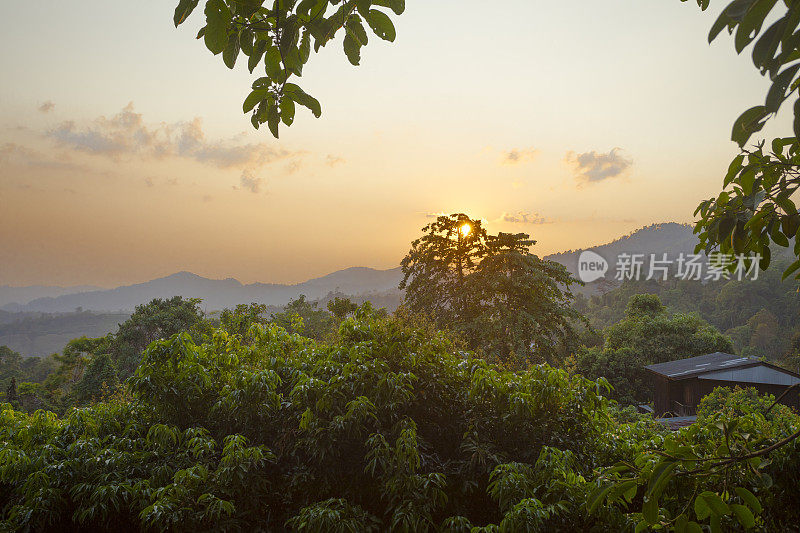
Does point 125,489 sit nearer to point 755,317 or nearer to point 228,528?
point 228,528

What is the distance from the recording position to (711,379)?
14.2 meters

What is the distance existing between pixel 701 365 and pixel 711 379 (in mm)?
1687

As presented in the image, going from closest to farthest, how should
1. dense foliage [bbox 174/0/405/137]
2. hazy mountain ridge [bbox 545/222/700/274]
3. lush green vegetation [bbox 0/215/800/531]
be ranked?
dense foliage [bbox 174/0/405/137] < lush green vegetation [bbox 0/215/800/531] < hazy mountain ridge [bbox 545/222/700/274]

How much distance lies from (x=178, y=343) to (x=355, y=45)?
13.5 ft

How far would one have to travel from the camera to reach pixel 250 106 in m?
1.43

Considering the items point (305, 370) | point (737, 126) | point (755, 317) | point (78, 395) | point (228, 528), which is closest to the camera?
point (737, 126)

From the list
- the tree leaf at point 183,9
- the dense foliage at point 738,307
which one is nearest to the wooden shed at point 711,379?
the dense foliage at point 738,307

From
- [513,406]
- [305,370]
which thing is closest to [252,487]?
[305,370]

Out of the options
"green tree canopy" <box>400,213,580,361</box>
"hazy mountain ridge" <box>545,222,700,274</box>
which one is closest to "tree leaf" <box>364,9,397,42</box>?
"green tree canopy" <box>400,213,580,361</box>

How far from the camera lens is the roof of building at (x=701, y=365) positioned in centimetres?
1437

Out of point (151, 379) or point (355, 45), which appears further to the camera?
point (151, 379)

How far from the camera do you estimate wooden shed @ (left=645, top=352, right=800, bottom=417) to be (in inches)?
543

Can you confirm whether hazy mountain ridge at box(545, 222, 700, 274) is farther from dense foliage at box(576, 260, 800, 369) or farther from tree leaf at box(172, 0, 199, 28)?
tree leaf at box(172, 0, 199, 28)

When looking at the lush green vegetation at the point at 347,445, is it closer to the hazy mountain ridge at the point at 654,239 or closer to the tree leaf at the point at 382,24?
the tree leaf at the point at 382,24
